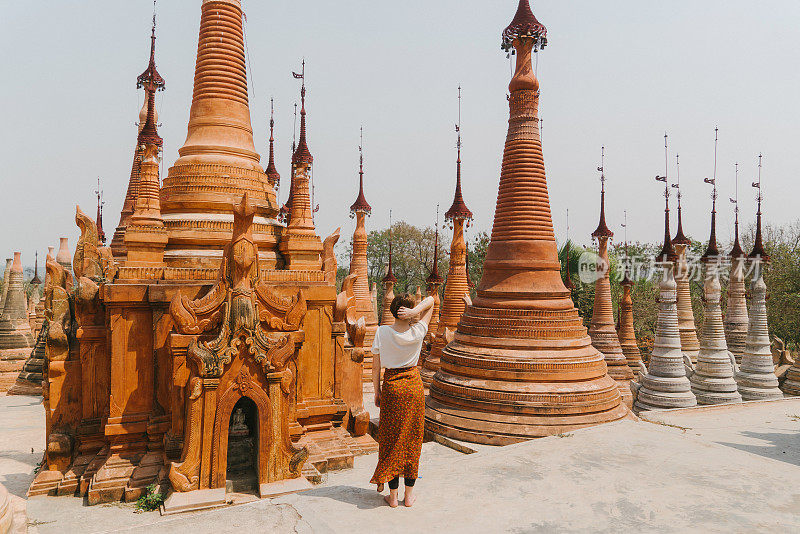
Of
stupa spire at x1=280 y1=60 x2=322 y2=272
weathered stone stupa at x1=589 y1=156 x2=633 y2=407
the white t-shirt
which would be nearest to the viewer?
the white t-shirt

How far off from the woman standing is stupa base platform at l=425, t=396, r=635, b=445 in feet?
15.5

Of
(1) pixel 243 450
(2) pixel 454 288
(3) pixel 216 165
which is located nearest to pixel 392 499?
(1) pixel 243 450

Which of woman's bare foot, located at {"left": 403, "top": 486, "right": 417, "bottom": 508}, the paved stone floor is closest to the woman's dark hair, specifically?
woman's bare foot, located at {"left": 403, "top": 486, "right": 417, "bottom": 508}

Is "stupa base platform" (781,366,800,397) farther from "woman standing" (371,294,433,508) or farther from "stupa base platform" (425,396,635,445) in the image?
"woman standing" (371,294,433,508)

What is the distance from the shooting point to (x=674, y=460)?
6.63 meters

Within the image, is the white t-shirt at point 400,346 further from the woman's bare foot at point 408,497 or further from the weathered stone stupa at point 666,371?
the weathered stone stupa at point 666,371

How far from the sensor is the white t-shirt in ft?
16.3

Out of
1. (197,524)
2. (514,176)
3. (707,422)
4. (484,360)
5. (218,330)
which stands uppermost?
(514,176)

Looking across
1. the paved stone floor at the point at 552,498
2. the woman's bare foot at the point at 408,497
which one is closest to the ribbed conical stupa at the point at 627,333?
the paved stone floor at the point at 552,498

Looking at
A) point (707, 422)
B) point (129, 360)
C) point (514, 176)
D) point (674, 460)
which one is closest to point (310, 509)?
point (129, 360)

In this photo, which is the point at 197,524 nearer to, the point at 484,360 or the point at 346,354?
the point at 346,354

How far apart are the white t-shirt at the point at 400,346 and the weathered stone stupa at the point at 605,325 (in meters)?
13.9

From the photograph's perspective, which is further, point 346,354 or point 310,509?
point 346,354

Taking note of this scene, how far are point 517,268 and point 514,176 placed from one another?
204 centimetres
